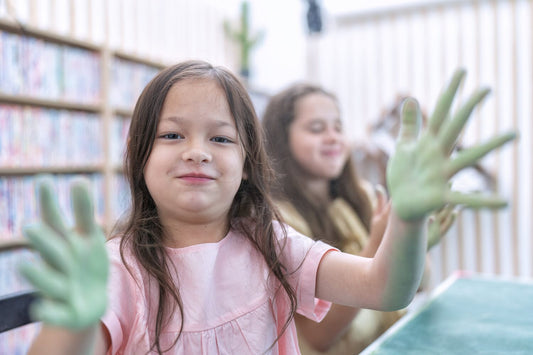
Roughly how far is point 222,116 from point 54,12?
2.10m

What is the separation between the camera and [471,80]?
341cm

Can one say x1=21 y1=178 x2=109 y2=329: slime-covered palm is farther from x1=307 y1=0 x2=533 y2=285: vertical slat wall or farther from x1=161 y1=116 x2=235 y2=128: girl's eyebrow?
x1=307 y1=0 x2=533 y2=285: vertical slat wall

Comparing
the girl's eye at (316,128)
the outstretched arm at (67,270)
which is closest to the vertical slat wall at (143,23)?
the girl's eye at (316,128)

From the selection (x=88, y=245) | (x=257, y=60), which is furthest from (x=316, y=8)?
(x=88, y=245)

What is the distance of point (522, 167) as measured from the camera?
3312 mm

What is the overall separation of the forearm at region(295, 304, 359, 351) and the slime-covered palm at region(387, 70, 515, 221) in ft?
1.74

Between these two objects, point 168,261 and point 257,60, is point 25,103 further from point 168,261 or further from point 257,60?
point 257,60

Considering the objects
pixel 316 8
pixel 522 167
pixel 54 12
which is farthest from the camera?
pixel 522 167

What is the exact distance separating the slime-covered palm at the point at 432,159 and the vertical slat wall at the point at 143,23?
182 cm

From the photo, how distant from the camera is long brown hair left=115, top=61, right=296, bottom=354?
2.13 feet

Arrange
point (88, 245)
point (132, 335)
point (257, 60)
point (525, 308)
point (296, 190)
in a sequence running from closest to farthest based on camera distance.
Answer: point (88, 245) → point (132, 335) → point (525, 308) → point (296, 190) → point (257, 60)

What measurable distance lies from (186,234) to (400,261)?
0.30 meters

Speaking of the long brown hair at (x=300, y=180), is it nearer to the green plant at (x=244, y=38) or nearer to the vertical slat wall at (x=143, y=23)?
the vertical slat wall at (x=143, y=23)

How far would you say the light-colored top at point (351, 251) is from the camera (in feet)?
3.39
